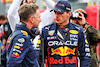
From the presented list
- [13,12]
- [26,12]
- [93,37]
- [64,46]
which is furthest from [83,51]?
[13,12]

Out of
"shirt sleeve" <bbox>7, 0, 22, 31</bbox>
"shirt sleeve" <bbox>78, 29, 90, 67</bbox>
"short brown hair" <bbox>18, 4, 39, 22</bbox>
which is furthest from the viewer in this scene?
"shirt sleeve" <bbox>7, 0, 22, 31</bbox>

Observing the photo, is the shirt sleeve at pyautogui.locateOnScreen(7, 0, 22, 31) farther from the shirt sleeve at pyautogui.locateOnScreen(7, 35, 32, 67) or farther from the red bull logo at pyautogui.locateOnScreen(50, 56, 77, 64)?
the shirt sleeve at pyautogui.locateOnScreen(7, 35, 32, 67)

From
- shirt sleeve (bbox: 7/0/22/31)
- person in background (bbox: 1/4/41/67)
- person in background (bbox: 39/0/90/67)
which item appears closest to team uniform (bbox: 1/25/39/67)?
person in background (bbox: 1/4/41/67)

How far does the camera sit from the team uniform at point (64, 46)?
3.68 m

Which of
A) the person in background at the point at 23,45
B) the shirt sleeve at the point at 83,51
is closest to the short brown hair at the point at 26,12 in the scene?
the person in background at the point at 23,45

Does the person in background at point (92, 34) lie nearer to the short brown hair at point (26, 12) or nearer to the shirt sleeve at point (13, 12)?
the shirt sleeve at point (13, 12)

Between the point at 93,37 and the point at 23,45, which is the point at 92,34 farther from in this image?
the point at 23,45

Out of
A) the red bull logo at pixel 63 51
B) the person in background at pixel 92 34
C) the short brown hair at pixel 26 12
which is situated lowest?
the red bull logo at pixel 63 51

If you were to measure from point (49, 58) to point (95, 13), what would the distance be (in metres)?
5.65

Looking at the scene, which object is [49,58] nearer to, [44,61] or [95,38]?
[44,61]

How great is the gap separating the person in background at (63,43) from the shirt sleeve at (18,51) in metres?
0.62

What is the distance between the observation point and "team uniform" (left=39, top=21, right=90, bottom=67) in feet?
12.1

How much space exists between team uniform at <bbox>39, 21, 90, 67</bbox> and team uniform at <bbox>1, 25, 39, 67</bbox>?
0.56m

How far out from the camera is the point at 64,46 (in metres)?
3.71
